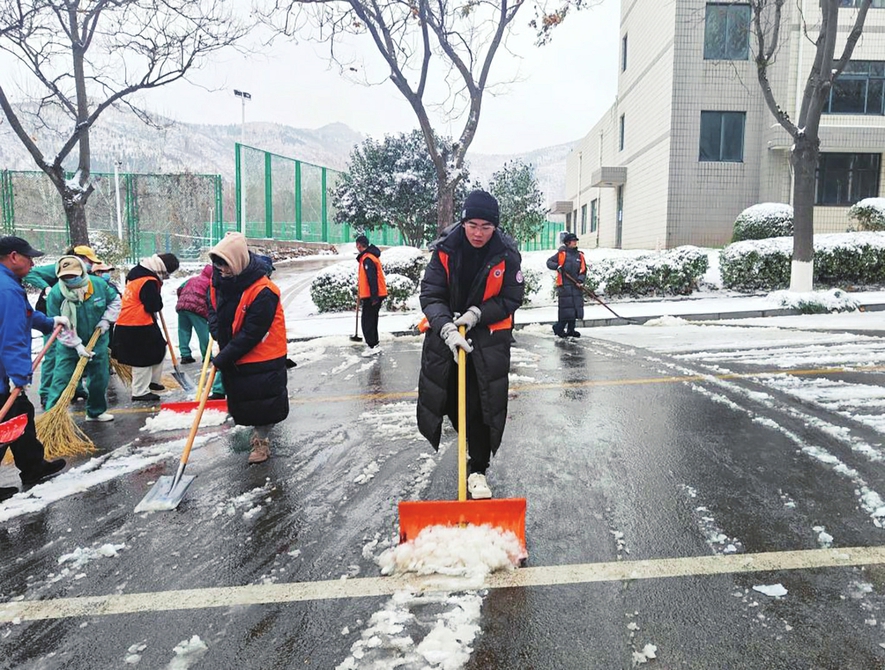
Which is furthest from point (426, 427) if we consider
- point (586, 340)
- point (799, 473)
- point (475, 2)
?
point (475, 2)

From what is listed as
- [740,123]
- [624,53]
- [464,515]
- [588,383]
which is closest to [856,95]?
[740,123]

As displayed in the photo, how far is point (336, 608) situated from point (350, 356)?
21.5ft

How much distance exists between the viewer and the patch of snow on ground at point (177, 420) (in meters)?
5.49

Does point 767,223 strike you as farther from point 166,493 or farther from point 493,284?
point 166,493

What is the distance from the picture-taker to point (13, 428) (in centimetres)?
387

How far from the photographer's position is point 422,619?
246cm

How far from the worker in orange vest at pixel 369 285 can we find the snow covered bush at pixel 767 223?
11189mm

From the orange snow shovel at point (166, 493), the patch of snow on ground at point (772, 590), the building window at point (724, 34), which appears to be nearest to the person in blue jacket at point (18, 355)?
the orange snow shovel at point (166, 493)

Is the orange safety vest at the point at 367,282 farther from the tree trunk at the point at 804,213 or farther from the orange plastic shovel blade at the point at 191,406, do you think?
the tree trunk at the point at 804,213

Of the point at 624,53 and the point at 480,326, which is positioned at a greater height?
the point at 624,53

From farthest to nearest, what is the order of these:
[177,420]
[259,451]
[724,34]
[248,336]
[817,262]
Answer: [724,34], [817,262], [177,420], [259,451], [248,336]

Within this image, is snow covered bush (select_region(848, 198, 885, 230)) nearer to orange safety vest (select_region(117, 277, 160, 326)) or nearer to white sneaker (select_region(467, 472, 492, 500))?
white sneaker (select_region(467, 472, 492, 500))

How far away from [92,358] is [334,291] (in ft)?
27.1

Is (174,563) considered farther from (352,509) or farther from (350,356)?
(350,356)
